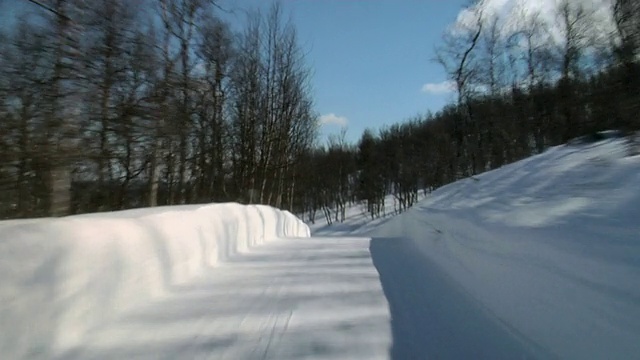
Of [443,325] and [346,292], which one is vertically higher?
[346,292]

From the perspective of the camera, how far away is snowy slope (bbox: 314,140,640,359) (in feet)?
15.9

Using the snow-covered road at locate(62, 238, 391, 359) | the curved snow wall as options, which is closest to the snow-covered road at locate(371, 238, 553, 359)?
the snow-covered road at locate(62, 238, 391, 359)

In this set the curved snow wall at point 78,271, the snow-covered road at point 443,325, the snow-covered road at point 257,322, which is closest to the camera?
the curved snow wall at point 78,271

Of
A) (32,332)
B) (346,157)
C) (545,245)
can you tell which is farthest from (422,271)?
(346,157)

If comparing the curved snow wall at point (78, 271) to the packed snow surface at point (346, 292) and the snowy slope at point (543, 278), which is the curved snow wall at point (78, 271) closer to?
the packed snow surface at point (346, 292)

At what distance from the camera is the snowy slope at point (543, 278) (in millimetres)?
4848

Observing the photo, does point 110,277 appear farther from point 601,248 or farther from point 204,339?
point 601,248

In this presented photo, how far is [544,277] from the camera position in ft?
19.7

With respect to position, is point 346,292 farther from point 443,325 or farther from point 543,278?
point 543,278

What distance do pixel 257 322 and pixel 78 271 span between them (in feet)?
6.32

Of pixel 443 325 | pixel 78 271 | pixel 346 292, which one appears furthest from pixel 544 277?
pixel 78 271

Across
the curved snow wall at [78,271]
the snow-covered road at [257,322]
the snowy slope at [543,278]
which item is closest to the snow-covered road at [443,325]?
the snowy slope at [543,278]

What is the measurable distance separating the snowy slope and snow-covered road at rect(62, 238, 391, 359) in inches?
16.2

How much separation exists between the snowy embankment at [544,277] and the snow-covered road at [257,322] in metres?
0.41
